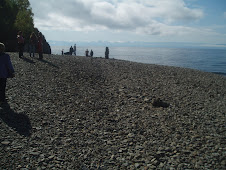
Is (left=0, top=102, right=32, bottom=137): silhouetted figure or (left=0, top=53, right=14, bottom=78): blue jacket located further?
(left=0, top=53, right=14, bottom=78): blue jacket

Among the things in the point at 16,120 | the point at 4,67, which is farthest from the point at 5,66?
the point at 16,120

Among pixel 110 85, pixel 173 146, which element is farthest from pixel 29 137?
pixel 110 85

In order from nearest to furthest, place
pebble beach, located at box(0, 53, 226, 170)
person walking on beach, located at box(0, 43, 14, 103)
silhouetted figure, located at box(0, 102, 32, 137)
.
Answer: pebble beach, located at box(0, 53, 226, 170) → silhouetted figure, located at box(0, 102, 32, 137) → person walking on beach, located at box(0, 43, 14, 103)

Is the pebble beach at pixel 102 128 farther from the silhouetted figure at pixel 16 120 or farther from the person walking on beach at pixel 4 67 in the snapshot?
the person walking on beach at pixel 4 67

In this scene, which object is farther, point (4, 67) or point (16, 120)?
point (4, 67)

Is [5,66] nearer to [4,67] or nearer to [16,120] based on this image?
[4,67]

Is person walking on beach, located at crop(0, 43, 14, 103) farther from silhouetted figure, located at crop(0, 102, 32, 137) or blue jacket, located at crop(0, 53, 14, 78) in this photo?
silhouetted figure, located at crop(0, 102, 32, 137)

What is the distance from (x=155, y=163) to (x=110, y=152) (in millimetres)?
1750

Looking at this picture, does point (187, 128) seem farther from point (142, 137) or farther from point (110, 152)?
point (110, 152)

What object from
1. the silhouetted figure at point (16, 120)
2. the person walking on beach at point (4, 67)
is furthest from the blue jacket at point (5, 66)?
the silhouetted figure at point (16, 120)

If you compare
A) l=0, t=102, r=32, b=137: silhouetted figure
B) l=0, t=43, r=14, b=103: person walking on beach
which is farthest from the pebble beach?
l=0, t=43, r=14, b=103: person walking on beach

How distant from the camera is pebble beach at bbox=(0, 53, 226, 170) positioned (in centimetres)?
648

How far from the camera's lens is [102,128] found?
9070mm

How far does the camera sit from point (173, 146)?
304 inches
